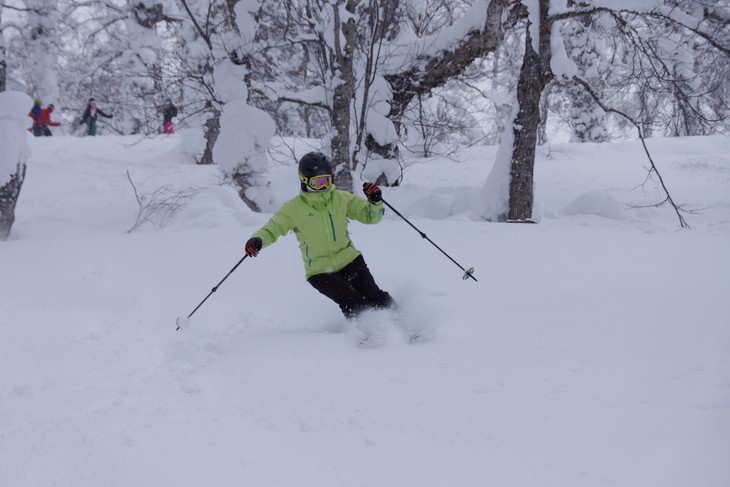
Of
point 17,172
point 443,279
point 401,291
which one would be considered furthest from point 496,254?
point 17,172

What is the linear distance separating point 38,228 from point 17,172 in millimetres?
1091

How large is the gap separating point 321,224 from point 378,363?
4.09ft

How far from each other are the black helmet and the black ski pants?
67 centimetres

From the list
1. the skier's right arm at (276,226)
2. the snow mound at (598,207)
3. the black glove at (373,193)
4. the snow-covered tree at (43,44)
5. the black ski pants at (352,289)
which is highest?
the snow-covered tree at (43,44)

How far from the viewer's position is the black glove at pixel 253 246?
3.44 m

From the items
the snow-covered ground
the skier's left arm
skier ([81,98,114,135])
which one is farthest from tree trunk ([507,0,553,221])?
skier ([81,98,114,135])

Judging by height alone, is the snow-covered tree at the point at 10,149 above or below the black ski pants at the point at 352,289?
above

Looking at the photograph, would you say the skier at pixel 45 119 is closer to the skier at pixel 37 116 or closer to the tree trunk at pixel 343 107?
the skier at pixel 37 116

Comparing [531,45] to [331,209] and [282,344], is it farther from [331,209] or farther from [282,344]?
[282,344]

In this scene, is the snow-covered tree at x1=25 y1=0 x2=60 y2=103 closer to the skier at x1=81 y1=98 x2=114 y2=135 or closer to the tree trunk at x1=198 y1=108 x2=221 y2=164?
the skier at x1=81 y1=98 x2=114 y2=135

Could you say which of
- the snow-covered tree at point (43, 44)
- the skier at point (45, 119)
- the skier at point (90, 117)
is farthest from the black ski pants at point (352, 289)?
the skier at point (90, 117)

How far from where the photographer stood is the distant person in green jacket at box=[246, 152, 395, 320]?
3695 mm

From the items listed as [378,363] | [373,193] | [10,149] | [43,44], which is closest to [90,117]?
[43,44]

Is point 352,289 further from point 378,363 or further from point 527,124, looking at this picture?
point 527,124
